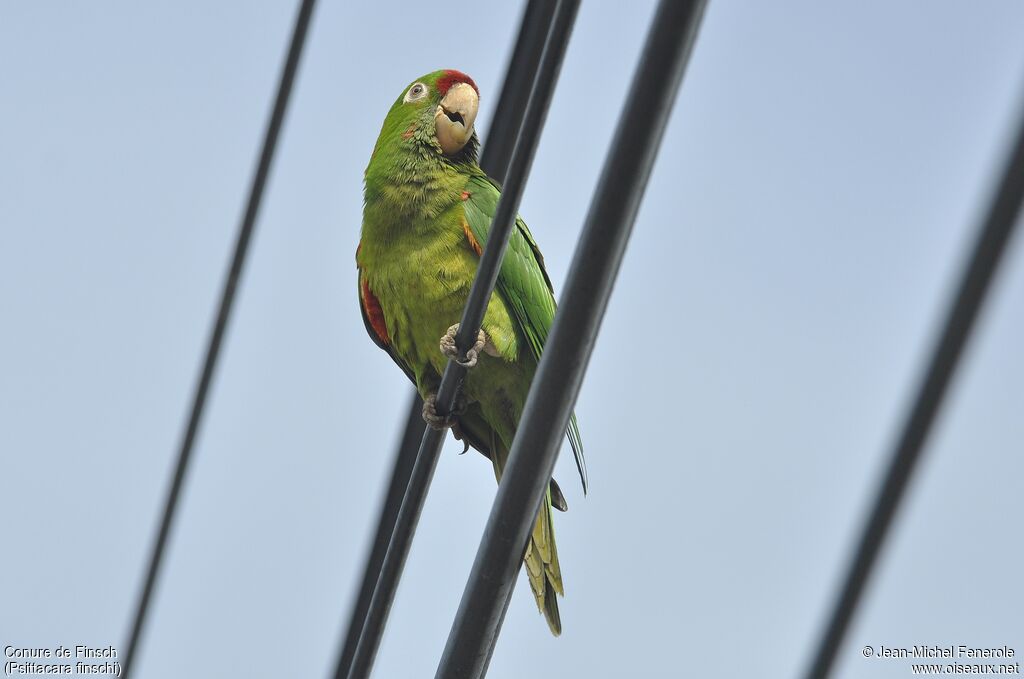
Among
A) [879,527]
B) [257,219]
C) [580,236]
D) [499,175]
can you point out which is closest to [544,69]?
[580,236]

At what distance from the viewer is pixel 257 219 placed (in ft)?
9.05

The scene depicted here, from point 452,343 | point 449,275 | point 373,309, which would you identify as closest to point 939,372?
point 452,343

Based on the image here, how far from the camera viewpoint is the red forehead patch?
3.36 metres

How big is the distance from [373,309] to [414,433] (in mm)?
459

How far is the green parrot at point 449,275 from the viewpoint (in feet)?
9.77

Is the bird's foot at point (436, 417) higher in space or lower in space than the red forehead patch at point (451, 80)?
lower

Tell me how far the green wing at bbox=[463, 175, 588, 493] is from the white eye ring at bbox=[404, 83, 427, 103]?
40 centimetres

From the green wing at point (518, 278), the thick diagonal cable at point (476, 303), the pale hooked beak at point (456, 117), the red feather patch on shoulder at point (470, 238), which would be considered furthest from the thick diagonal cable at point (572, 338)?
the pale hooked beak at point (456, 117)

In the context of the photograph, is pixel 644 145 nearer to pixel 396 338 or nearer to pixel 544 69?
pixel 544 69

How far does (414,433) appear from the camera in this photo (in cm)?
301

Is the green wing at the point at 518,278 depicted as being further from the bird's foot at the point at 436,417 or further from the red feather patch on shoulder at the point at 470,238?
the bird's foot at the point at 436,417

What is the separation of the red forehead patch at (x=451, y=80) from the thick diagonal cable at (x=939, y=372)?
8.63ft

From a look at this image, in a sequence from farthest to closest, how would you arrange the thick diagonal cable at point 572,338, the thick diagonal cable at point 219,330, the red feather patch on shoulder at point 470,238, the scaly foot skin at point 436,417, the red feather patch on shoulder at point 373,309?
the red feather patch on shoulder at point 373,309, the red feather patch on shoulder at point 470,238, the thick diagonal cable at point 219,330, the scaly foot skin at point 436,417, the thick diagonal cable at point 572,338

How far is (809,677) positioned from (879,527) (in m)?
0.23
